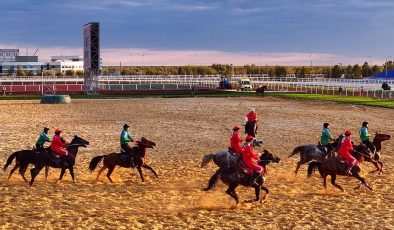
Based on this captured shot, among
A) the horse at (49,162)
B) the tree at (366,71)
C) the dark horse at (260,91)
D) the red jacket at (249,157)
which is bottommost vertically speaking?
the horse at (49,162)

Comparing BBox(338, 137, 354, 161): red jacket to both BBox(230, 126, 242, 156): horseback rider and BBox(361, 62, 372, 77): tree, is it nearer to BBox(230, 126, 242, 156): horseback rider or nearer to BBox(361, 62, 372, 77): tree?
BBox(230, 126, 242, 156): horseback rider

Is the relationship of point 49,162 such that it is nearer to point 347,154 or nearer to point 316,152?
point 316,152

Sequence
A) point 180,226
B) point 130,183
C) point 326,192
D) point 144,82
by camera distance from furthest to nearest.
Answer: point 144,82 < point 130,183 < point 326,192 < point 180,226

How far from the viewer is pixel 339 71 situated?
167125 mm

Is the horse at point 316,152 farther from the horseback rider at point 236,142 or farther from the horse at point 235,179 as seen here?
the horse at point 235,179

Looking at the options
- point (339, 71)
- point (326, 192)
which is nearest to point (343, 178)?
point (326, 192)

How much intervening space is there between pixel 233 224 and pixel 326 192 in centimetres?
403

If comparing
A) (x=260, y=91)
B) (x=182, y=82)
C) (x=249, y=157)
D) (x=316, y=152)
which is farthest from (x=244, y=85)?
(x=249, y=157)

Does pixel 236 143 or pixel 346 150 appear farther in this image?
pixel 236 143

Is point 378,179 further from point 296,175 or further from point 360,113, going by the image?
point 360,113

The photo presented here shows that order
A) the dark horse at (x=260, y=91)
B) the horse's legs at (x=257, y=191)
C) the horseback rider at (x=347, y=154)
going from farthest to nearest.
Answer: the dark horse at (x=260, y=91) → the horseback rider at (x=347, y=154) → the horse's legs at (x=257, y=191)

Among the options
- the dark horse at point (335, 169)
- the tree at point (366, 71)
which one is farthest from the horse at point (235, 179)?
the tree at point (366, 71)

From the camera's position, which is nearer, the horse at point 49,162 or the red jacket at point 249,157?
the red jacket at point 249,157

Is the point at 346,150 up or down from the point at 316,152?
up
